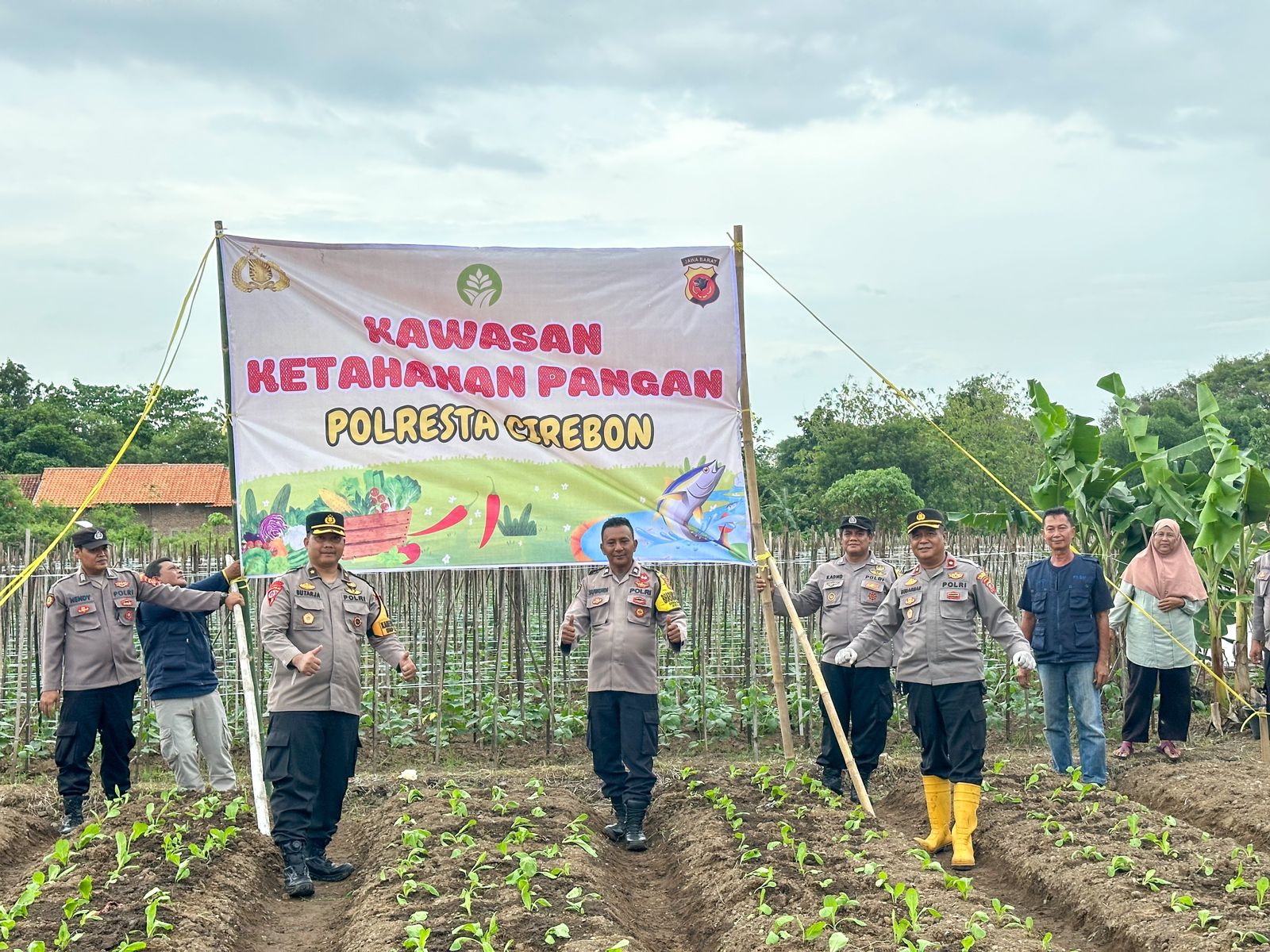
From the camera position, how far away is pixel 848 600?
759 centimetres

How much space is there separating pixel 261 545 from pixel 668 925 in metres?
3.16

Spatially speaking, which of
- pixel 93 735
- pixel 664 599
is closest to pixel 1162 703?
pixel 664 599

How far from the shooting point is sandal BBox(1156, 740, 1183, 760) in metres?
8.97

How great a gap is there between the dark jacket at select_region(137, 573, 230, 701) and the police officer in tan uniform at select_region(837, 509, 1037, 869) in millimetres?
3976

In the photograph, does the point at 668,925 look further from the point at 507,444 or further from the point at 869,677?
the point at 507,444

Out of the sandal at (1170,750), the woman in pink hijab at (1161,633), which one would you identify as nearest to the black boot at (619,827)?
the woman in pink hijab at (1161,633)

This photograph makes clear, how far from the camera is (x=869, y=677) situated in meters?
7.47

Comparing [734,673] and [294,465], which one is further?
[734,673]

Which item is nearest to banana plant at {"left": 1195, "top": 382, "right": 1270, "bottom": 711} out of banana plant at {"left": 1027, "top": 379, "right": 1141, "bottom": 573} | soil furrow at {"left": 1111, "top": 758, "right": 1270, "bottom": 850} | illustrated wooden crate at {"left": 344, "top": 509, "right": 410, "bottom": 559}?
banana plant at {"left": 1027, "top": 379, "right": 1141, "bottom": 573}

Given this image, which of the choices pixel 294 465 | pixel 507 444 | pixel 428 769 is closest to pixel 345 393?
pixel 294 465

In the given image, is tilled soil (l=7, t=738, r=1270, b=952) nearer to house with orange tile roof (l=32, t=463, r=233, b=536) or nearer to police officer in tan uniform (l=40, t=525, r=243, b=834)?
police officer in tan uniform (l=40, t=525, r=243, b=834)

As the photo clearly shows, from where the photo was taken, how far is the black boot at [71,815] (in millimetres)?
7082

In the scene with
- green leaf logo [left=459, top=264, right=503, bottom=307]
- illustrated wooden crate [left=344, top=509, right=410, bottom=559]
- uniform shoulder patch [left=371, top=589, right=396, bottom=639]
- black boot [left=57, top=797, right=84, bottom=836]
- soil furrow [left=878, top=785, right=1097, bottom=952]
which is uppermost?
green leaf logo [left=459, top=264, right=503, bottom=307]

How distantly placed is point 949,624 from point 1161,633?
10.2ft
